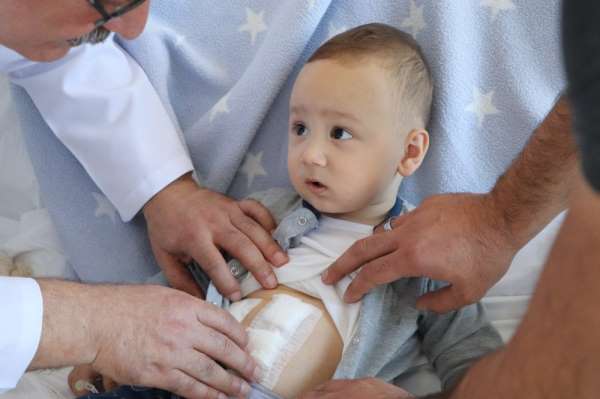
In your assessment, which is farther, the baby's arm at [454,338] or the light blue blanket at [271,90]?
the light blue blanket at [271,90]

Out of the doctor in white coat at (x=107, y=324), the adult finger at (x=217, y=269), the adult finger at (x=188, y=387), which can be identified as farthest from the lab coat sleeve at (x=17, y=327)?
the adult finger at (x=217, y=269)

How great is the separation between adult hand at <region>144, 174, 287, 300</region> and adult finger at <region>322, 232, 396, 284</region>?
9 cm

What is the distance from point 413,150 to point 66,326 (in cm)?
60

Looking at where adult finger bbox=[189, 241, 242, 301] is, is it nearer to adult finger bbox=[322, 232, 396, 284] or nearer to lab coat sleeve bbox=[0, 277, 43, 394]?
adult finger bbox=[322, 232, 396, 284]

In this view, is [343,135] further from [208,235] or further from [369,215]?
[208,235]

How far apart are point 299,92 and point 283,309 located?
0.34 m

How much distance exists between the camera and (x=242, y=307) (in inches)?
48.7

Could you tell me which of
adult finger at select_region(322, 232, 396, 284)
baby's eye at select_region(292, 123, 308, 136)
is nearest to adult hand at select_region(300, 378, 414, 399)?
adult finger at select_region(322, 232, 396, 284)

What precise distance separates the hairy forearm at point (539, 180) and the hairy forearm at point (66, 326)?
59 cm

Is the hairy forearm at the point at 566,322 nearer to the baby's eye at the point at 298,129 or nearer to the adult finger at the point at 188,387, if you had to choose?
the adult finger at the point at 188,387

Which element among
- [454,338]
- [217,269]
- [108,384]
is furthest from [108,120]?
[454,338]

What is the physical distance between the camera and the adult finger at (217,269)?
1253 millimetres

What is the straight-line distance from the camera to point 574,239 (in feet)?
1.92

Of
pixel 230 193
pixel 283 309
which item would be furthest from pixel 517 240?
pixel 230 193
